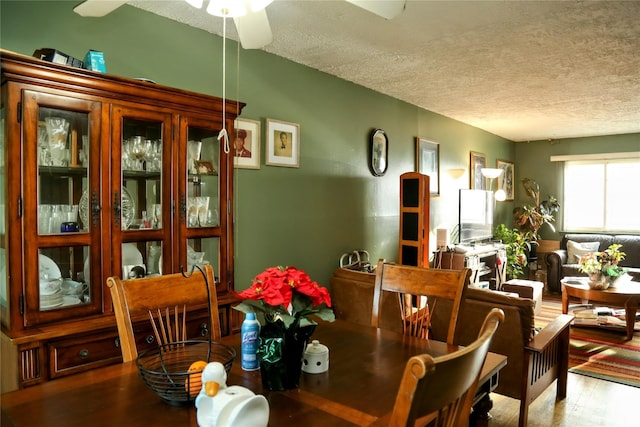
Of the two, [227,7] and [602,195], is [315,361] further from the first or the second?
[602,195]

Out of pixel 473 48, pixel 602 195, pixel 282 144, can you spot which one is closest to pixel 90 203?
pixel 282 144

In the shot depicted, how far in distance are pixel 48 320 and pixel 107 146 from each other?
2.42ft

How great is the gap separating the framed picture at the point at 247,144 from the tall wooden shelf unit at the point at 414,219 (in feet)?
5.58

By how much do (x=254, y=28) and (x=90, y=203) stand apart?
100 cm

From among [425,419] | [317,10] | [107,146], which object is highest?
[317,10]

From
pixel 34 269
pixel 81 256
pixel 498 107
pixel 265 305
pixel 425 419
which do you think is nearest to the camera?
pixel 425 419

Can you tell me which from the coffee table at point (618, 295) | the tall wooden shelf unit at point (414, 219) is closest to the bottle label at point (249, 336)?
the tall wooden shelf unit at point (414, 219)

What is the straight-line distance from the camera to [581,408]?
2.88m

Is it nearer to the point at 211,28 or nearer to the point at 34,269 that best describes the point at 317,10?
the point at 211,28

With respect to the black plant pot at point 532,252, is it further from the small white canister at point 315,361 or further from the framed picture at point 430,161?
the small white canister at point 315,361

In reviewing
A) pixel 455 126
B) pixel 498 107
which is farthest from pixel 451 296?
pixel 455 126

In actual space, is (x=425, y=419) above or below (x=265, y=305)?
below

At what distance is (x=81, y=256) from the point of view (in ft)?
6.07

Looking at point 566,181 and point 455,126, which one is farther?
point 566,181
